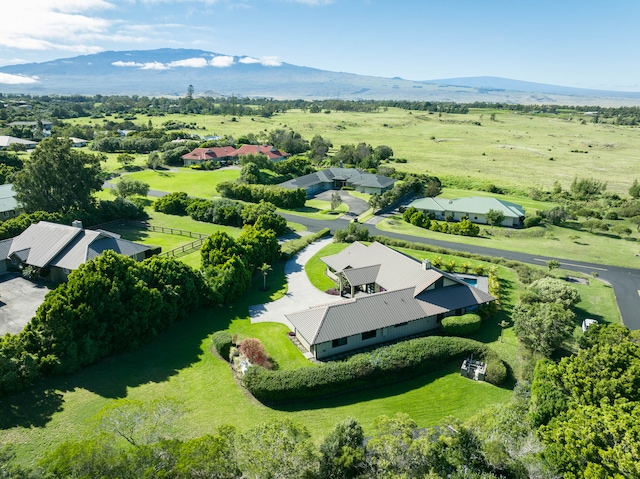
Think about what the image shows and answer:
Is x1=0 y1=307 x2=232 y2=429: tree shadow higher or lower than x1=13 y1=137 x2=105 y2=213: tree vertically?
lower

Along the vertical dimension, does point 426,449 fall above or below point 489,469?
above

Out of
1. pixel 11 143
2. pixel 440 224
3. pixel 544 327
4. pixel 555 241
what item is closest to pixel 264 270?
pixel 544 327

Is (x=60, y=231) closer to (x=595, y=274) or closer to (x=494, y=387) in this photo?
(x=494, y=387)

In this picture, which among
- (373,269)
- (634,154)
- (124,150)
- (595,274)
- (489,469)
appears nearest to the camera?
(489,469)

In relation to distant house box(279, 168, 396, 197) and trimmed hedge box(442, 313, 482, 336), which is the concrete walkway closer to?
trimmed hedge box(442, 313, 482, 336)

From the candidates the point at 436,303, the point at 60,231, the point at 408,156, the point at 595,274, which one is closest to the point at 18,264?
the point at 60,231

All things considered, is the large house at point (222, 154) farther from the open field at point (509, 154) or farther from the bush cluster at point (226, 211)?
the bush cluster at point (226, 211)

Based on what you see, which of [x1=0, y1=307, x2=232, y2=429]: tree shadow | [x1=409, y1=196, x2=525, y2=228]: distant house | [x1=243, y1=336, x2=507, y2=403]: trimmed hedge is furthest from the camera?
[x1=409, y1=196, x2=525, y2=228]: distant house

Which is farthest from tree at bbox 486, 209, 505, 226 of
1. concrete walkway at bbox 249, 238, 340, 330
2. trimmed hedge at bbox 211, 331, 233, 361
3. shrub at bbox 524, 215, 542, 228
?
trimmed hedge at bbox 211, 331, 233, 361
